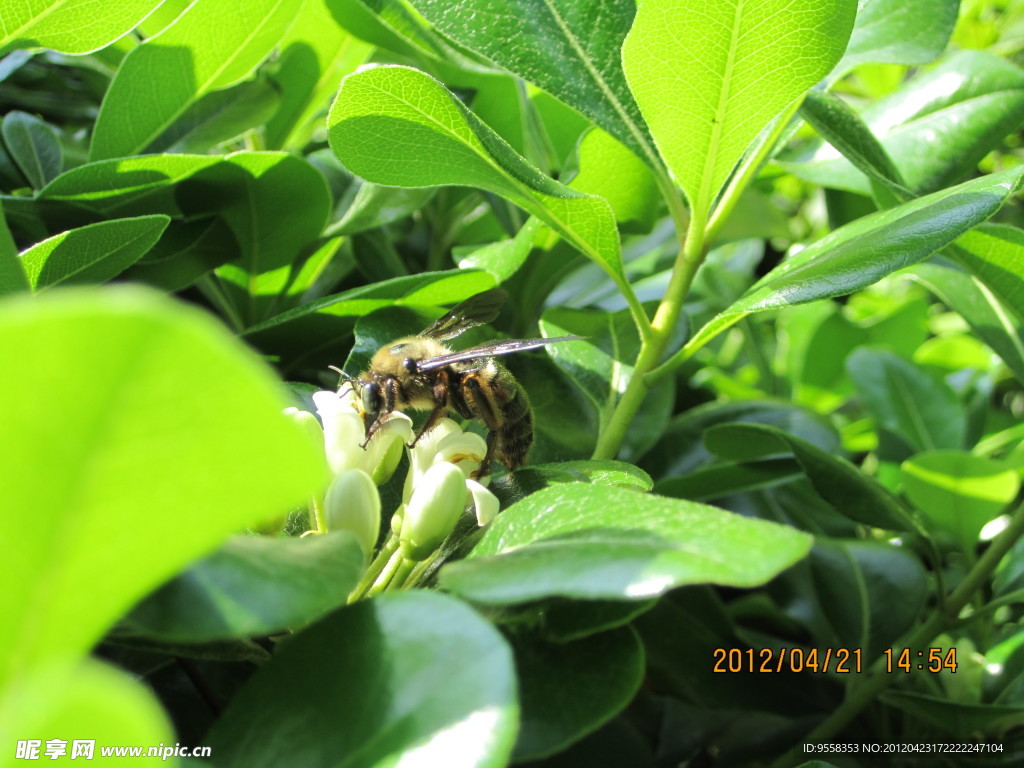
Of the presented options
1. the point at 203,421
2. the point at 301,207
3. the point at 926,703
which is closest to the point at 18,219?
the point at 301,207

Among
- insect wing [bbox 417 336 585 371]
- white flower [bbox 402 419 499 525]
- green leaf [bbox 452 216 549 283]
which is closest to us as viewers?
white flower [bbox 402 419 499 525]

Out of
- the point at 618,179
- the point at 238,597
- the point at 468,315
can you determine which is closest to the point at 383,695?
the point at 238,597

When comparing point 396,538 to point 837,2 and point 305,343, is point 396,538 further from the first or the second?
point 837,2

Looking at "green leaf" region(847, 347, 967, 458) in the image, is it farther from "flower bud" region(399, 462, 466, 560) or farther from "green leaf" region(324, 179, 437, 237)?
"flower bud" region(399, 462, 466, 560)

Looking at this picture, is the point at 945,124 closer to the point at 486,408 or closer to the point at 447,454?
the point at 486,408

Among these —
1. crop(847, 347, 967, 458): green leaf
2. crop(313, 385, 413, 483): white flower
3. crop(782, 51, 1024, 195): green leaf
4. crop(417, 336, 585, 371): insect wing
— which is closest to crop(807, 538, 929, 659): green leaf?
crop(847, 347, 967, 458): green leaf

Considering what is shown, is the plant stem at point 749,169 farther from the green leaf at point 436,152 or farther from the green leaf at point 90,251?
the green leaf at point 90,251

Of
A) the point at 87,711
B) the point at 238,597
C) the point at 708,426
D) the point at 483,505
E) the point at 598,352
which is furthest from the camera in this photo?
the point at 708,426
